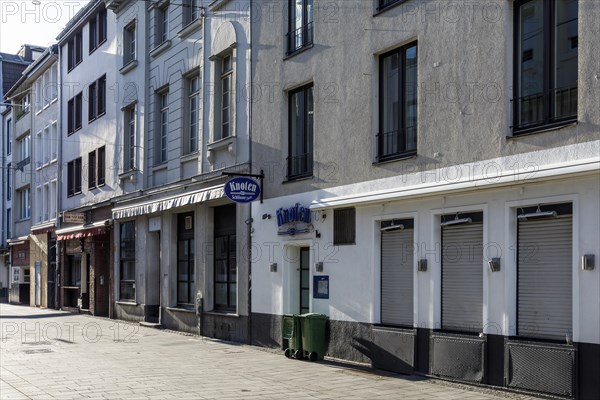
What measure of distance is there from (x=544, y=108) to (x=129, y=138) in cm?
1878

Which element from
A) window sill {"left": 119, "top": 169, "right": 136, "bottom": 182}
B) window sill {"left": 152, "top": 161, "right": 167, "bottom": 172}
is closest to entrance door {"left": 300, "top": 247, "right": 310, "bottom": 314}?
window sill {"left": 152, "top": 161, "right": 167, "bottom": 172}

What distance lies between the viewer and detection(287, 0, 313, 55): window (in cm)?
1700

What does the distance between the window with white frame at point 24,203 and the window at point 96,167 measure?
13.1 metres

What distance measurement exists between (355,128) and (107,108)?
16.6 metres

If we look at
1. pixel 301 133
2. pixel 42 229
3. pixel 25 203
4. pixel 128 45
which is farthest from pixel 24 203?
pixel 301 133

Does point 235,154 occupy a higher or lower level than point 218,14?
lower

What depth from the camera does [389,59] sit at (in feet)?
48.0

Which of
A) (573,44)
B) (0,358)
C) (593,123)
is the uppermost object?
(573,44)

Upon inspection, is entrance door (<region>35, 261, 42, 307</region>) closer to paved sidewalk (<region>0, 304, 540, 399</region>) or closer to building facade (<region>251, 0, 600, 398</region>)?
paved sidewalk (<region>0, 304, 540, 399</region>)

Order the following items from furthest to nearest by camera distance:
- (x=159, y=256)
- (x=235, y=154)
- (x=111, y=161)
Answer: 1. (x=111, y=161)
2. (x=159, y=256)
3. (x=235, y=154)

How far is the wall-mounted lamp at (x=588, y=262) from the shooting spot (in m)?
10.2

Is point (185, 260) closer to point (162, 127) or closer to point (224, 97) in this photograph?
point (162, 127)

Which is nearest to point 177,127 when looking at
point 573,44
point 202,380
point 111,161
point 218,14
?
point 218,14

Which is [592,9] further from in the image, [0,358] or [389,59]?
[0,358]
